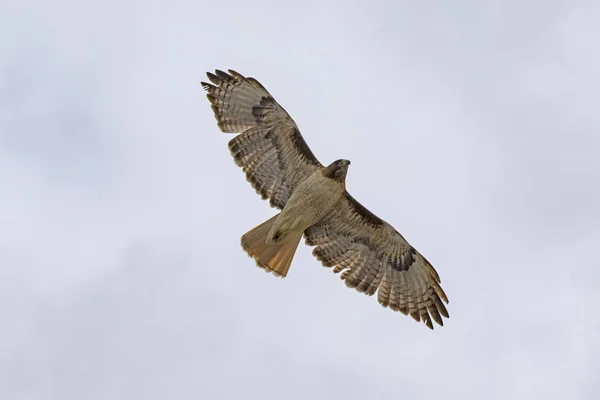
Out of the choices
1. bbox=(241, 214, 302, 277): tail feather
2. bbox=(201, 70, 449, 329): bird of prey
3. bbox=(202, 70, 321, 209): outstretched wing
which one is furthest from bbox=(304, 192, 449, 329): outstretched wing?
bbox=(202, 70, 321, 209): outstretched wing

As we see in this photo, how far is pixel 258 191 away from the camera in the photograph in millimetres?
21688

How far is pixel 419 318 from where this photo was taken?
72.6 feet

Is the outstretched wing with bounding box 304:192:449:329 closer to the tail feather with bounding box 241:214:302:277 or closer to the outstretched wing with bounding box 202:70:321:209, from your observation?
the tail feather with bounding box 241:214:302:277

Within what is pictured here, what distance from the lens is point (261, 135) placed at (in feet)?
70.3

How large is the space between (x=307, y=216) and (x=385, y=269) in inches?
78.9

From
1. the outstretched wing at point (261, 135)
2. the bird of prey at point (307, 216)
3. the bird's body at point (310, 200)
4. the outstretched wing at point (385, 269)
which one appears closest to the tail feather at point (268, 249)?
the bird of prey at point (307, 216)

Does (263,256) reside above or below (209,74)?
below

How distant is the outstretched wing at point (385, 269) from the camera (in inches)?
868

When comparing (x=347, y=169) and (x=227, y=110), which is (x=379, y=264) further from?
(x=227, y=110)

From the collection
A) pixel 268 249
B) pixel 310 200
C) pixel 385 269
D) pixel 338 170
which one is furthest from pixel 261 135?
pixel 385 269

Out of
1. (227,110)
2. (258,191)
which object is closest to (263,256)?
(258,191)

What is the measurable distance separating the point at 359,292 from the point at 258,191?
2674 mm

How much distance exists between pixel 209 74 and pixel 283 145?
1840 millimetres

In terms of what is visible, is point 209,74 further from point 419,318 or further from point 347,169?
point 419,318
